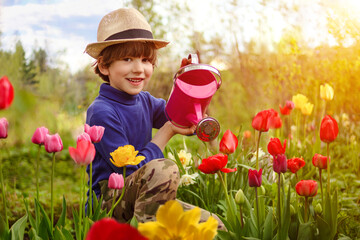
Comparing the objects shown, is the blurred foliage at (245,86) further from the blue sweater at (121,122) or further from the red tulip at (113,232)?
the red tulip at (113,232)

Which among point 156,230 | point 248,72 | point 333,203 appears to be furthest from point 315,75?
point 156,230

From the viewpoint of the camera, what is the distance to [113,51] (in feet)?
5.54

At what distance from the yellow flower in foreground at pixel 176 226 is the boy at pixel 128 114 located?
0.88 m

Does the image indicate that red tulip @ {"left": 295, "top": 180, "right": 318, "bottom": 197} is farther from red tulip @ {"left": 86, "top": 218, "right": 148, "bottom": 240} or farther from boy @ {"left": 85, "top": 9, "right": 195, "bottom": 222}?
red tulip @ {"left": 86, "top": 218, "right": 148, "bottom": 240}

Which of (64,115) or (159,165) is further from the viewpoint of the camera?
(64,115)

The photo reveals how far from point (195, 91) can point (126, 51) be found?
384 mm

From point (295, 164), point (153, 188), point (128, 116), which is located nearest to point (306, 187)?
point (295, 164)

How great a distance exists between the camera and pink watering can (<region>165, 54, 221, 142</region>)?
142cm

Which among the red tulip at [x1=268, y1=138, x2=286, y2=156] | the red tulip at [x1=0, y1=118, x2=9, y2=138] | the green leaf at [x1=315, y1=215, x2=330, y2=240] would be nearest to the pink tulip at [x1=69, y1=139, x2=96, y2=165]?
the red tulip at [x1=0, y1=118, x2=9, y2=138]

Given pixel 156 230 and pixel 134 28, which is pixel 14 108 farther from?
pixel 134 28

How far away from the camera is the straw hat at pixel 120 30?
1.69 m

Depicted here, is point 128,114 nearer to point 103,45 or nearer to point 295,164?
point 103,45

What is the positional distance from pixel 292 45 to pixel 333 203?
7.74ft

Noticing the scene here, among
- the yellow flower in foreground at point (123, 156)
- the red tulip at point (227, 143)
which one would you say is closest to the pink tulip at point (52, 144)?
the yellow flower in foreground at point (123, 156)
